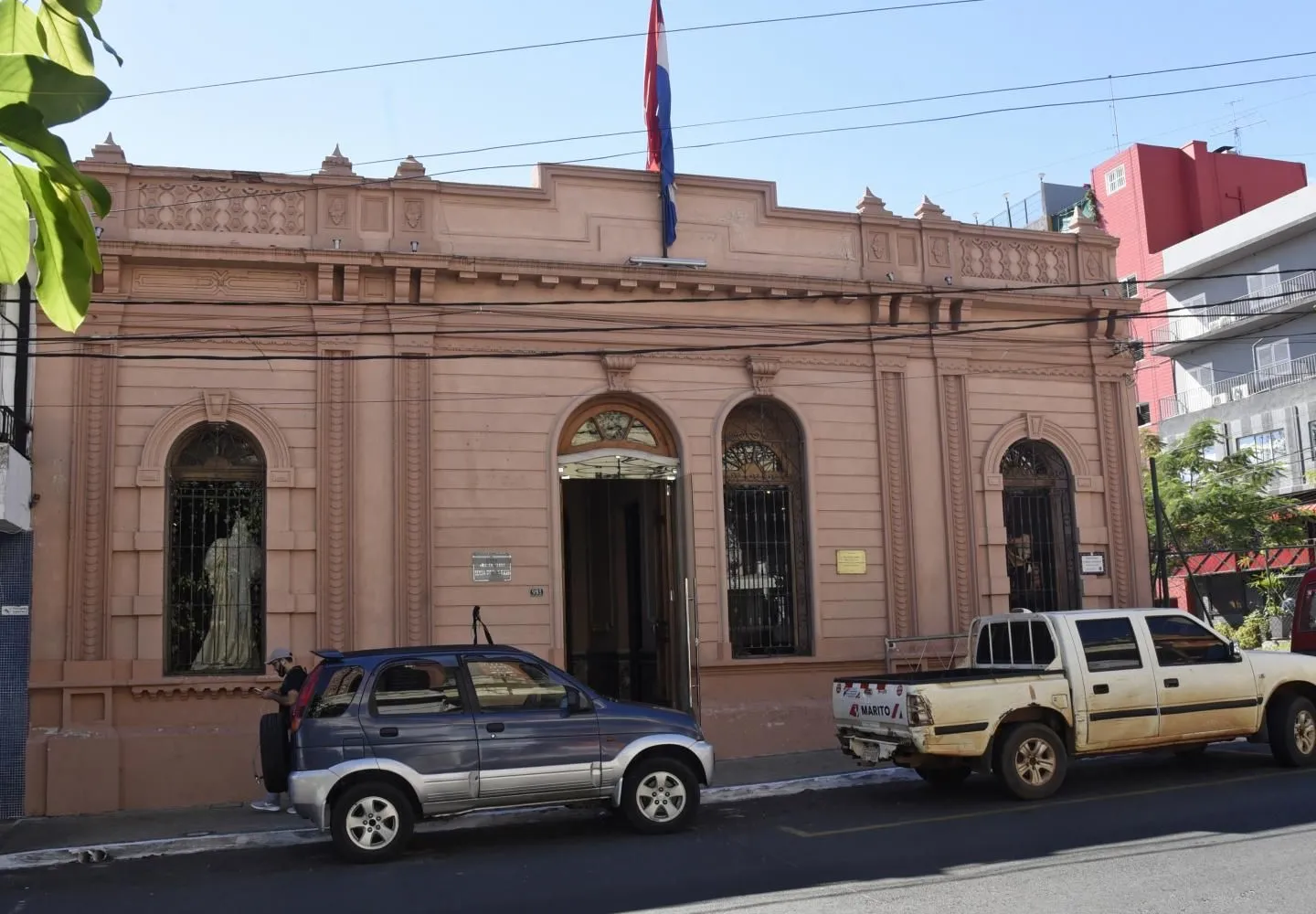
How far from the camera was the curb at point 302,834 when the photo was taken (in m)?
10.3

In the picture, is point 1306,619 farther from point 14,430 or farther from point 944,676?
point 14,430

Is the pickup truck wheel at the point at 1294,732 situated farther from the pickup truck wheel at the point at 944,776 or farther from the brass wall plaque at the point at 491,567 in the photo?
the brass wall plaque at the point at 491,567

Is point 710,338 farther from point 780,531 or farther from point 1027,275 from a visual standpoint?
point 1027,275

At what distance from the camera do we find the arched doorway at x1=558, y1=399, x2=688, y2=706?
15281 mm

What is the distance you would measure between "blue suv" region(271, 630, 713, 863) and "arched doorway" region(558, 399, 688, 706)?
14.8ft

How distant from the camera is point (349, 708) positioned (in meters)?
9.87

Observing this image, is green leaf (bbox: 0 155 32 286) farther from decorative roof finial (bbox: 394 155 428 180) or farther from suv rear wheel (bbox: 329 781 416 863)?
decorative roof finial (bbox: 394 155 428 180)

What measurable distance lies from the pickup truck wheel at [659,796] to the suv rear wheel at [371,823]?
6.10 feet

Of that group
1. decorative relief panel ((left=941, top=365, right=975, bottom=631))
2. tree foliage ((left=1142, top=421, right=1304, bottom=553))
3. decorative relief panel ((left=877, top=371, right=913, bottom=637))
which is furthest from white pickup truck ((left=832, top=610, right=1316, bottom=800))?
tree foliage ((left=1142, top=421, right=1304, bottom=553))

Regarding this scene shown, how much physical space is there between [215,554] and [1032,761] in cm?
889

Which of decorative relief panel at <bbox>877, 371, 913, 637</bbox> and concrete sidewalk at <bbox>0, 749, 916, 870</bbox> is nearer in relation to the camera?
concrete sidewalk at <bbox>0, 749, 916, 870</bbox>

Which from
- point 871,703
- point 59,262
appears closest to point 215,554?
point 871,703

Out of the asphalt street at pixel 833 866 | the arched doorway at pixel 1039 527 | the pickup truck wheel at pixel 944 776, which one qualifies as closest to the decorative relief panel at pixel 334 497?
the asphalt street at pixel 833 866

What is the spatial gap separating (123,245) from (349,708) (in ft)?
20.9
